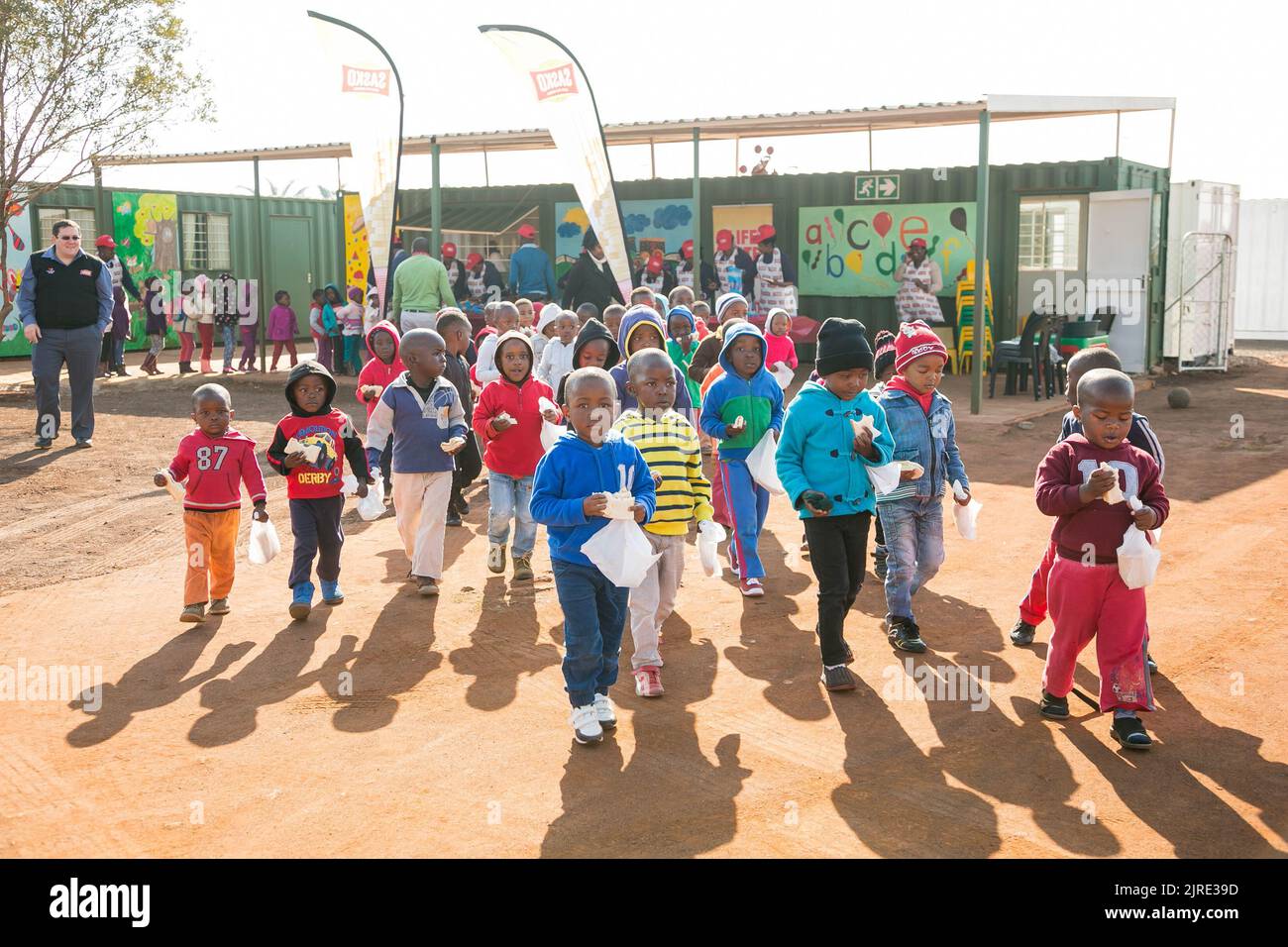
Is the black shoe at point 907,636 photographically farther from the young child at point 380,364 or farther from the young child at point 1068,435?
the young child at point 380,364

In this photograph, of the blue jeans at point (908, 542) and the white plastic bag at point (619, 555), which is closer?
the white plastic bag at point (619, 555)

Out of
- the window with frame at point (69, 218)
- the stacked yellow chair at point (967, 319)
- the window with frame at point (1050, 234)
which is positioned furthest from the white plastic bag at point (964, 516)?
the window with frame at point (69, 218)

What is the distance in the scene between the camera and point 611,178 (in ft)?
52.5

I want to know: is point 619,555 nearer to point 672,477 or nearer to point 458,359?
point 672,477

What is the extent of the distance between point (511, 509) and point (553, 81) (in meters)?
9.19

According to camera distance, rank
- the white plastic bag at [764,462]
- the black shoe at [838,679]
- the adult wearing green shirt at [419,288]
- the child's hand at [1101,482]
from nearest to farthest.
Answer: the child's hand at [1101,482], the black shoe at [838,679], the white plastic bag at [764,462], the adult wearing green shirt at [419,288]

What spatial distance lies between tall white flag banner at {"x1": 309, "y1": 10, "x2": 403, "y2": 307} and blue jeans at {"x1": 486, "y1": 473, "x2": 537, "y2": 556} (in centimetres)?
933

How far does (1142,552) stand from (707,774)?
6.48 feet

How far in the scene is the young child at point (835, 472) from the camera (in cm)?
582

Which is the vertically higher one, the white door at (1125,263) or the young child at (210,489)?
the white door at (1125,263)

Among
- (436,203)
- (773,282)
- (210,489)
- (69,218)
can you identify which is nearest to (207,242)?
(69,218)

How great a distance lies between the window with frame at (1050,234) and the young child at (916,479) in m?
14.3
